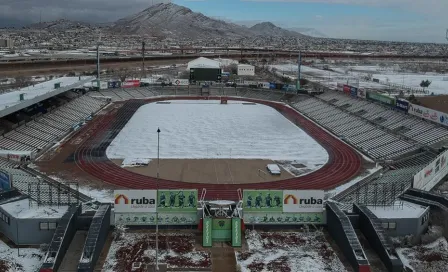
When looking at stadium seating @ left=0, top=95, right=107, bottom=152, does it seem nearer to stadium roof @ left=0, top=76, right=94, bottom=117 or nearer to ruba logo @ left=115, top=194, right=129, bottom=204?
stadium roof @ left=0, top=76, right=94, bottom=117

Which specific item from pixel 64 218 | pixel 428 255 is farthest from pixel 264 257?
pixel 64 218

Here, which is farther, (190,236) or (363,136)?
(363,136)

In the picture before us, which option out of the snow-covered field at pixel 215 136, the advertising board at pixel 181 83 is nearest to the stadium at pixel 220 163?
the snow-covered field at pixel 215 136

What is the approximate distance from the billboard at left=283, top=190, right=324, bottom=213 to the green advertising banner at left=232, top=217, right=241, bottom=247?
268 cm

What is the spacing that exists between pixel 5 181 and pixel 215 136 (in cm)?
2095

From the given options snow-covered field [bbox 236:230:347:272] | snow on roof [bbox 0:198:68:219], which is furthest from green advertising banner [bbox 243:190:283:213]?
snow on roof [bbox 0:198:68:219]

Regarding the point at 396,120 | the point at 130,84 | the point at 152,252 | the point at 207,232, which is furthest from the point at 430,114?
the point at 130,84

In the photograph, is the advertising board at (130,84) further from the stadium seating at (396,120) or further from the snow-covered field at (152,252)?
the snow-covered field at (152,252)

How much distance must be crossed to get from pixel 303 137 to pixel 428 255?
23.7m

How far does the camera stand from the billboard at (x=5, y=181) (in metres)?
23.9

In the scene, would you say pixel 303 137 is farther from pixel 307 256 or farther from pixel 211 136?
pixel 307 256

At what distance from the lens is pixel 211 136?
4228 centimetres

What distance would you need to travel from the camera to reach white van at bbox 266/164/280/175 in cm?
3059

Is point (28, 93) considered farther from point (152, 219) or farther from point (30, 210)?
point (152, 219)
